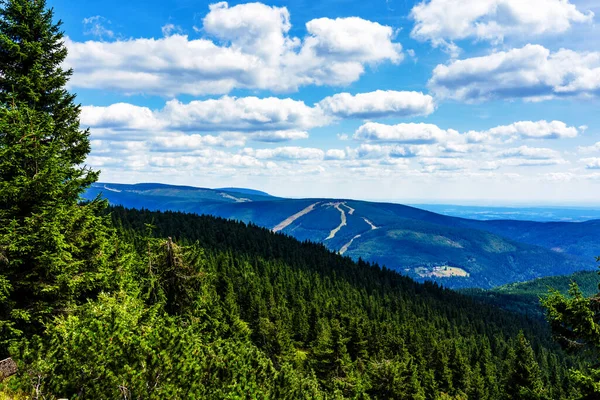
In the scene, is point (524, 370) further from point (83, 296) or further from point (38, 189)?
point (38, 189)

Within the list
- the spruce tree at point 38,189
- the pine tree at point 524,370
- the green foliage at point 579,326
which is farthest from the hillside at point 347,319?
the green foliage at point 579,326

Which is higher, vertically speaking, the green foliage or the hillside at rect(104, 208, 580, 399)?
Answer: the green foliage

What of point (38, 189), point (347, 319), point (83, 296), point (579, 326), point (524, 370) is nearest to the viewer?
point (579, 326)

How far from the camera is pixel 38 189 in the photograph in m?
18.6

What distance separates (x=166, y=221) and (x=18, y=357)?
173703mm

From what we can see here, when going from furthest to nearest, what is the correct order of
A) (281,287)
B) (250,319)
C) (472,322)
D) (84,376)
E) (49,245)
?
(472,322) < (281,287) < (250,319) < (49,245) < (84,376)

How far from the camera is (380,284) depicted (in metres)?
172

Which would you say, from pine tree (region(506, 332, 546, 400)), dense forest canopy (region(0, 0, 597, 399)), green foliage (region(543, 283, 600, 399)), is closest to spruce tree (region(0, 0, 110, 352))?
dense forest canopy (region(0, 0, 597, 399))

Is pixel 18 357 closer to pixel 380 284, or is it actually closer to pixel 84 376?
pixel 84 376

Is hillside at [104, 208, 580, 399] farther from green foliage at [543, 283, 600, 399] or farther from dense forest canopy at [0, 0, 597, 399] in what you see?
green foliage at [543, 283, 600, 399]

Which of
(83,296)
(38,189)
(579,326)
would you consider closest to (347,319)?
(83,296)

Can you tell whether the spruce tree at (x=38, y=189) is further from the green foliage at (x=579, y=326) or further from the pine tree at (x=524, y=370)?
the pine tree at (x=524, y=370)

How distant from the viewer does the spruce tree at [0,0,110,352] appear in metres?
17.8

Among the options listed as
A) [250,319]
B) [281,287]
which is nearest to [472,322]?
[281,287]
